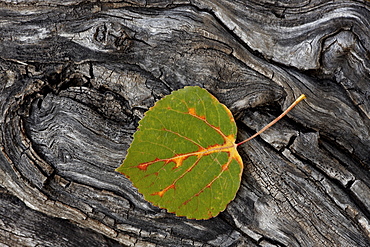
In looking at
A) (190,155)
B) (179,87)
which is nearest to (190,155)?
(190,155)

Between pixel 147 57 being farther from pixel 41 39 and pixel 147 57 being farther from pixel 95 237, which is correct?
pixel 95 237

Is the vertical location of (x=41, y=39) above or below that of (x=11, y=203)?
above

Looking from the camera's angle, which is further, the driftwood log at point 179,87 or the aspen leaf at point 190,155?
the driftwood log at point 179,87

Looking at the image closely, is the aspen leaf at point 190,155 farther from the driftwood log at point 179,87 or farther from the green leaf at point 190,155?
the driftwood log at point 179,87

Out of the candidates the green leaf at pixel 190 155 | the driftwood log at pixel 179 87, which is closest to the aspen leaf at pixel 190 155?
the green leaf at pixel 190 155

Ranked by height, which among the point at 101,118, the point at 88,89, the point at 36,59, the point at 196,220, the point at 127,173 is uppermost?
the point at 36,59

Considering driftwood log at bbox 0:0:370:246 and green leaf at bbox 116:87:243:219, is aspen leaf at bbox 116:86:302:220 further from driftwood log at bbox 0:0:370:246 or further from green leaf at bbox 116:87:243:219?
driftwood log at bbox 0:0:370:246

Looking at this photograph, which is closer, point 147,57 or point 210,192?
point 210,192

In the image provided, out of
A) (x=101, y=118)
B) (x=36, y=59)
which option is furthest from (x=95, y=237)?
(x=36, y=59)
